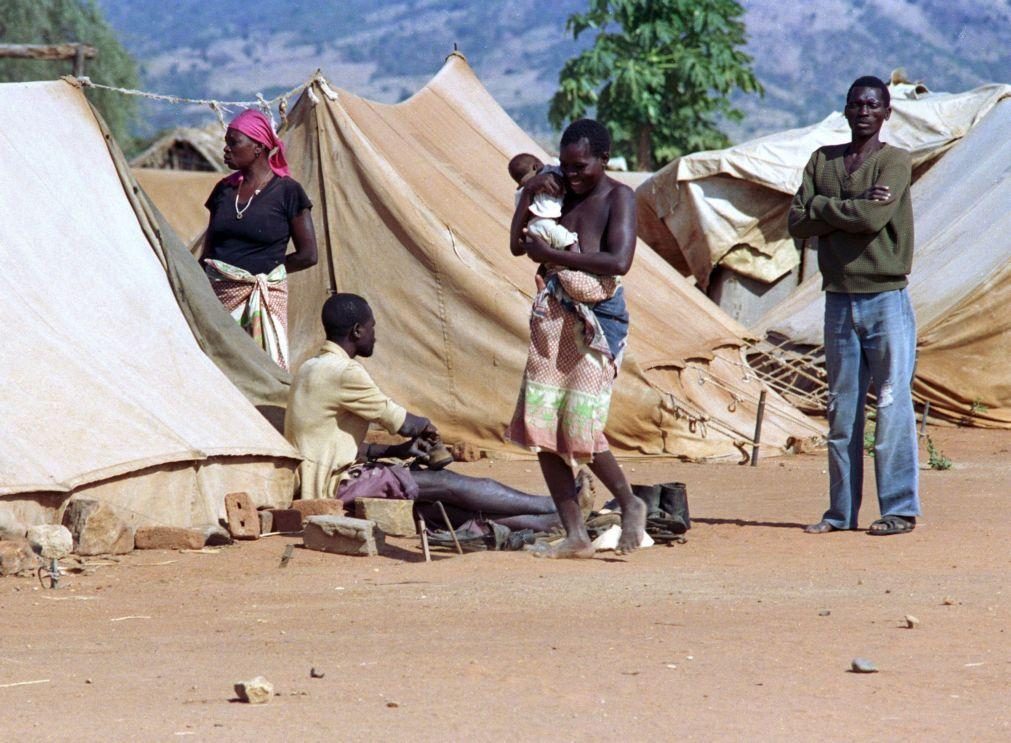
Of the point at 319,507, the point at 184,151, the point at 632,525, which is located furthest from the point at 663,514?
the point at 184,151

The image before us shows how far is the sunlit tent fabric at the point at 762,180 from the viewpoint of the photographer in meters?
13.4

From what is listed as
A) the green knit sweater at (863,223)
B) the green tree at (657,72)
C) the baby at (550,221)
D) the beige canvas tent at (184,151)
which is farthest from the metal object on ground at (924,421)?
the beige canvas tent at (184,151)

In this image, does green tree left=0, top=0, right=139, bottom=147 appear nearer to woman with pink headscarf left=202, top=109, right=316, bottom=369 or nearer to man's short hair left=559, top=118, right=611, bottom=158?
woman with pink headscarf left=202, top=109, right=316, bottom=369

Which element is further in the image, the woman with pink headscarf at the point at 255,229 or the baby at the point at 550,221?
the woman with pink headscarf at the point at 255,229

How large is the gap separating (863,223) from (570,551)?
159 centimetres

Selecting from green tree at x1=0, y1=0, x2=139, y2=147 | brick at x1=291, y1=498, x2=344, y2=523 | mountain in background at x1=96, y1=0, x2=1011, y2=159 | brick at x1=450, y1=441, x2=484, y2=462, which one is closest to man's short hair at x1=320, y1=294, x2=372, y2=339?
brick at x1=291, y1=498, x2=344, y2=523

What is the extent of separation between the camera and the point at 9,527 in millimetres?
5453

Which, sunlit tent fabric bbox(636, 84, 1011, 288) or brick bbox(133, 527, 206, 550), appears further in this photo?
sunlit tent fabric bbox(636, 84, 1011, 288)

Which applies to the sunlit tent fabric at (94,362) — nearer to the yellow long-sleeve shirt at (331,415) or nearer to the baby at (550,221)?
the yellow long-sleeve shirt at (331,415)

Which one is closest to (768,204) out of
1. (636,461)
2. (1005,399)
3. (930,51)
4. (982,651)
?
(1005,399)

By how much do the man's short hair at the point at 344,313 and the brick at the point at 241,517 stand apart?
2.45 feet

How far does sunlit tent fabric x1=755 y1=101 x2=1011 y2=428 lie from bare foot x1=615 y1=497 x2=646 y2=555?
235 inches

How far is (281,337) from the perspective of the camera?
7508 millimetres

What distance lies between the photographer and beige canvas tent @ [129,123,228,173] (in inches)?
1125
